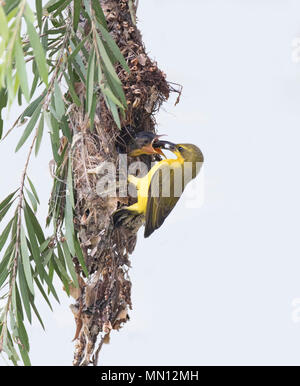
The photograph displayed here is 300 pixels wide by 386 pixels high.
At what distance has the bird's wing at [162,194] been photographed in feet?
10.1

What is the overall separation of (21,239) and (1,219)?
18 cm

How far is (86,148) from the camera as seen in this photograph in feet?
10.2

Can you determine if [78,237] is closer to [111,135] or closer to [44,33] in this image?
[111,135]

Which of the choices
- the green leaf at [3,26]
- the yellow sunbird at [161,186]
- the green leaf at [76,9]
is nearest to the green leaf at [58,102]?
the green leaf at [76,9]

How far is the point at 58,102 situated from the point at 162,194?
2.33ft

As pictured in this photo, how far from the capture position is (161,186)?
3170 millimetres

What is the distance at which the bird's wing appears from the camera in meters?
3.07

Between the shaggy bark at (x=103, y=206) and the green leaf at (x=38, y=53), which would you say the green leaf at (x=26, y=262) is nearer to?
the shaggy bark at (x=103, y=206)

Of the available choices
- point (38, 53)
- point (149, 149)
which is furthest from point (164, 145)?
point (38, 53)

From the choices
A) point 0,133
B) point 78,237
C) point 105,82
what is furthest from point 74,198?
point 105,82

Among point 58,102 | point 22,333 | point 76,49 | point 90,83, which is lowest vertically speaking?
point 22,333

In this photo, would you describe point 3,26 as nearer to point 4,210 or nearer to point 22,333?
point 4,210

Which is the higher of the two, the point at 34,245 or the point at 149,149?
the point at 149,149

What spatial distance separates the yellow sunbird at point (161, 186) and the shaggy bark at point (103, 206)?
0.07 meters
